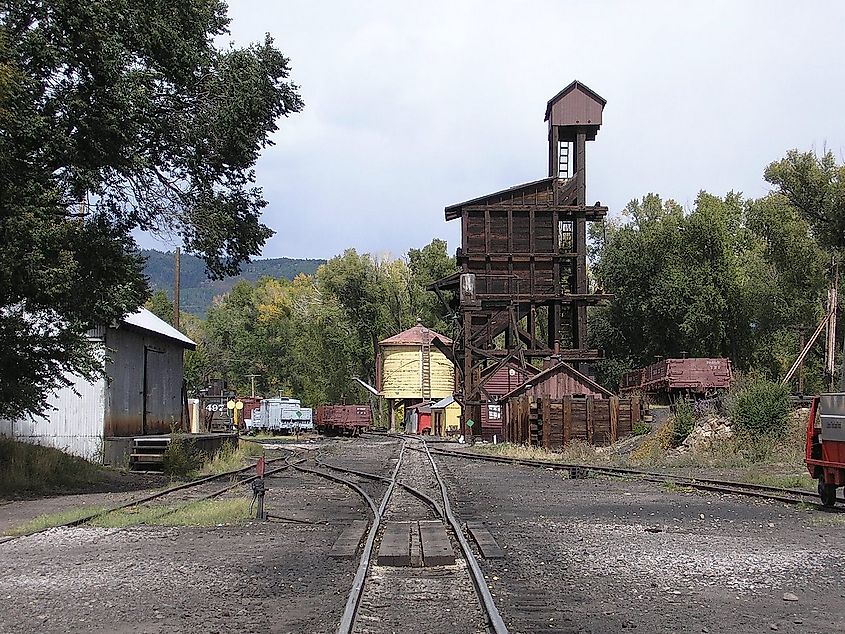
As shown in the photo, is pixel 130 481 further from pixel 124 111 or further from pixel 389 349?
pixel 389 349

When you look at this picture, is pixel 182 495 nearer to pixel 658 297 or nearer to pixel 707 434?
pixel 707 434

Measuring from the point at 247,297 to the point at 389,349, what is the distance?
30285 millimetres

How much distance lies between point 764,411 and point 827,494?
11932 mm

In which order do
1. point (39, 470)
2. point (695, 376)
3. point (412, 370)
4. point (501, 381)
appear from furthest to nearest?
point (412, 370) → point (501, 381) → point (695, 376) → point (39, 470)

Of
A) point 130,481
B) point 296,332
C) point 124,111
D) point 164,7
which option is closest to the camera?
point 124,111

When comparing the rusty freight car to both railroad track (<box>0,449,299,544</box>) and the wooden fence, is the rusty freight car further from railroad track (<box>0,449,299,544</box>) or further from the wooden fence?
railroad track (<box>0,449,299,544</box>)

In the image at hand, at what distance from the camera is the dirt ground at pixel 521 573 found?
733 cm

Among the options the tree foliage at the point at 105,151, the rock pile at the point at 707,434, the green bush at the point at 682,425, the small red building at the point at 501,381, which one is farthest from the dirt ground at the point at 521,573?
the small red building at the point at 501,381

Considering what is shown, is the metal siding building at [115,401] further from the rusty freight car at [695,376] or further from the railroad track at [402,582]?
the rusty freight car at [695,376]

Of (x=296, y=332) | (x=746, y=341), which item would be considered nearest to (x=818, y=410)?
(x=746, y=341)

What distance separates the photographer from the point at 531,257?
52.6 m

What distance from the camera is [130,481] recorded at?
24.0m

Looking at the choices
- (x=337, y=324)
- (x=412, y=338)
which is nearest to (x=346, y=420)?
(x=412, y=338)

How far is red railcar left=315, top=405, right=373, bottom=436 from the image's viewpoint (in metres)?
67.5
